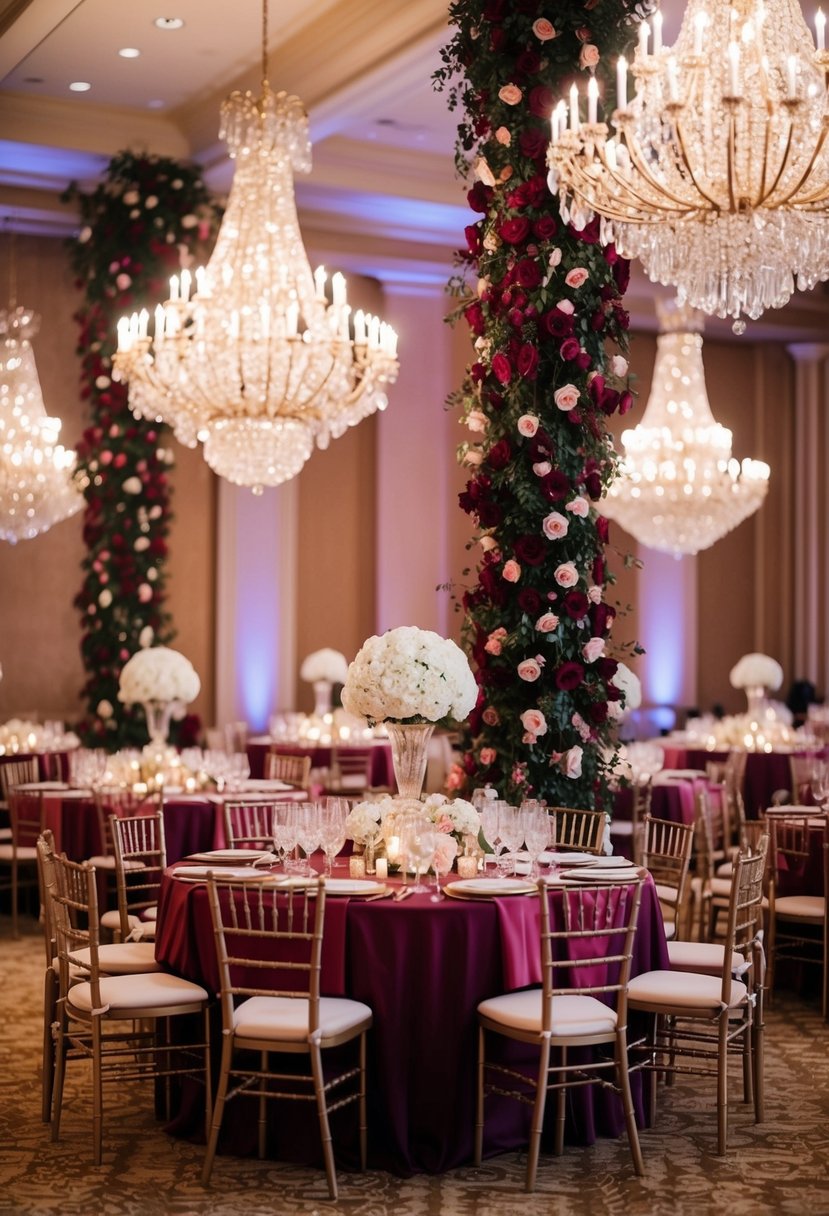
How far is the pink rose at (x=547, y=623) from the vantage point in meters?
6.59

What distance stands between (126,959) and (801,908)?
3161mm

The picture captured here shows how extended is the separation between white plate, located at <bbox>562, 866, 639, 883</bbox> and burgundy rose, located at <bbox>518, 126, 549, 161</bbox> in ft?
10.1

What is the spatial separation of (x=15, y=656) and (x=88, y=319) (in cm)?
268

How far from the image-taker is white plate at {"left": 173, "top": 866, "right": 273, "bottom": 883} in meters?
4.99

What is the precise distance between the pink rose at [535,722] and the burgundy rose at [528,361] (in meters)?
1.42

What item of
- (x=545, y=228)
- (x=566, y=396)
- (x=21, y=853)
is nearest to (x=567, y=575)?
(x=566, y=396)

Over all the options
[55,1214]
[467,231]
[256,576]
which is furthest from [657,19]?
[256,576]

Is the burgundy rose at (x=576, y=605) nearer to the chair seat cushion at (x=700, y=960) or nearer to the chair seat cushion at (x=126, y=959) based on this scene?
the chair seat cushion at (x=700, y=960)

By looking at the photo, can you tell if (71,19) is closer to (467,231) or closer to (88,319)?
(88,319)

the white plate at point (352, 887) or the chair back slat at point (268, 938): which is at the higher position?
the white plate at point (352, 887)

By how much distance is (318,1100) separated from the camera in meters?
4.60

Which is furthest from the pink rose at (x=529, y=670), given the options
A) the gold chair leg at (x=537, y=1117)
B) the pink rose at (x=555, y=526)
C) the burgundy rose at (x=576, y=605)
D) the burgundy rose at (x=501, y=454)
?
the gold chair leg at (x=537, y=1117)

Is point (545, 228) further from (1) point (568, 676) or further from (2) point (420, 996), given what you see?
(2) point (420, 996)

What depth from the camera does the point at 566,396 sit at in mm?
6570
